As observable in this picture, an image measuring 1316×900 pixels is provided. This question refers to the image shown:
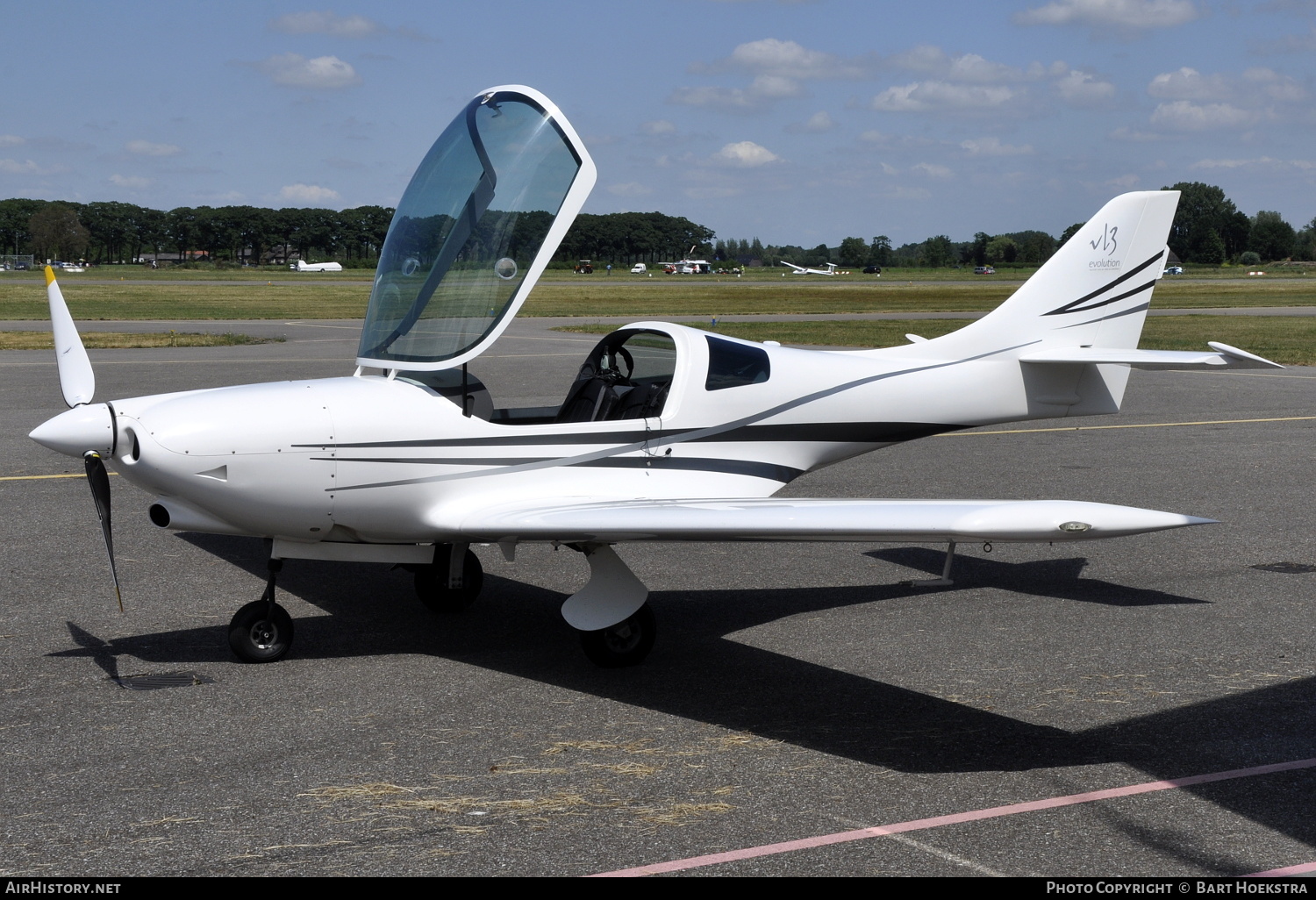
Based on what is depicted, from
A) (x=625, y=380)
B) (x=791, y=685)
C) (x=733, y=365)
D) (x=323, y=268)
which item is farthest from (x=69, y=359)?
(x=323, y=268)

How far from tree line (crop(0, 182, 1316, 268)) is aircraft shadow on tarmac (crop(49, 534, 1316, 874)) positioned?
410ft

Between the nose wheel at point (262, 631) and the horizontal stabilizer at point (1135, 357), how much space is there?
17.3 ft

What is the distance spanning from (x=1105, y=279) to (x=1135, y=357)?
0.80 metres

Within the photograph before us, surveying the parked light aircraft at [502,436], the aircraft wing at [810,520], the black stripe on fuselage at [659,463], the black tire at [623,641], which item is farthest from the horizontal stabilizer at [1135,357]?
the black tire at [623,641]

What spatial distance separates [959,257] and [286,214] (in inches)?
3756

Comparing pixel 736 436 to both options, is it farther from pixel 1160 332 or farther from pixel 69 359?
pixel 1160 332

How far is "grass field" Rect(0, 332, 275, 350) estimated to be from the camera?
2764cm

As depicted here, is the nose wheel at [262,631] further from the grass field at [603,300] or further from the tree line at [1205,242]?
the tree line at [1205,242]

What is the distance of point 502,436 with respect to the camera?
6566mm

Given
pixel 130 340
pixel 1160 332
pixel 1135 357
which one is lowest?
pixel 130 340

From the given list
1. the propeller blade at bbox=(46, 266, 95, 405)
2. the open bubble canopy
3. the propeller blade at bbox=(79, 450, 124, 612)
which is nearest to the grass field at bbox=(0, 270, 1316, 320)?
the propeller blade at bbox=(46, 266, 95, 405)

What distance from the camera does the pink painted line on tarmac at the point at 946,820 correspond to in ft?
13.8

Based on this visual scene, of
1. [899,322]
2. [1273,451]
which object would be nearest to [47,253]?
[899,322]

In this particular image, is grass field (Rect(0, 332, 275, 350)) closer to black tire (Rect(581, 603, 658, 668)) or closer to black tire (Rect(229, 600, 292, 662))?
black tire (Rect(229, 600, 292, 662))
